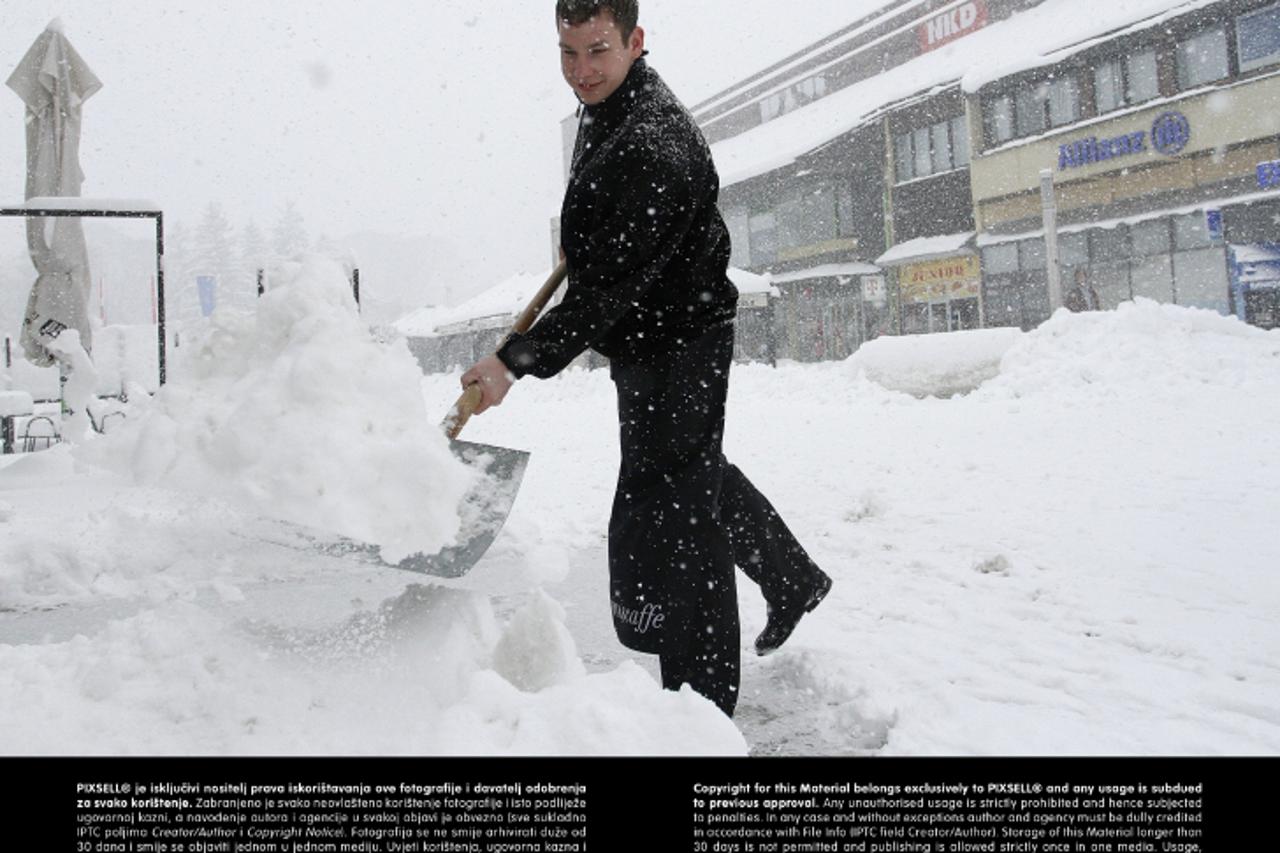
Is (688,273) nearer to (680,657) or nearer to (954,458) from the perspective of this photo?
(680,657)

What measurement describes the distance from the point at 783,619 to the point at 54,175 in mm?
7091

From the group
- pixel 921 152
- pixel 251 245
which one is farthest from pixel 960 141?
pixel 251 245

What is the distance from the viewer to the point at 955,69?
23.4 m

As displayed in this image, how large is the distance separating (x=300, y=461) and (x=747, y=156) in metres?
30.4

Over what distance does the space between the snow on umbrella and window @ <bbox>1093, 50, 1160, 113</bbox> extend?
1947 centimetres

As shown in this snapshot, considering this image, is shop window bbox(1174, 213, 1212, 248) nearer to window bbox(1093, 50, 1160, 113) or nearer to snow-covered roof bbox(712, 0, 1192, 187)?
window bbox(1093, 50, 1160, 113)

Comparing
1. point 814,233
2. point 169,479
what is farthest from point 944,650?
point 814,233

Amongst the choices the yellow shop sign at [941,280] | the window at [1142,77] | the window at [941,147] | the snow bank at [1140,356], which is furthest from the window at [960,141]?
the snow bank at [1140,356]

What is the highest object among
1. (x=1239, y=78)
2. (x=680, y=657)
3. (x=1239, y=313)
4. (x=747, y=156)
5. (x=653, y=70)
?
(x=747, y=156)

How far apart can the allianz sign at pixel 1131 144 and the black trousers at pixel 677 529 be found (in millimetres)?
19905

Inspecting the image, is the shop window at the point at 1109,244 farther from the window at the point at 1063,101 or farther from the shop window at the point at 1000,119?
the shop window at the point at 1000,119

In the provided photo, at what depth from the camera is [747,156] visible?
3027cm

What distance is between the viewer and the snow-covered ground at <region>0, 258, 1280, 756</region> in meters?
1.59

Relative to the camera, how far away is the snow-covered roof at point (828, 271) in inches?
1015
